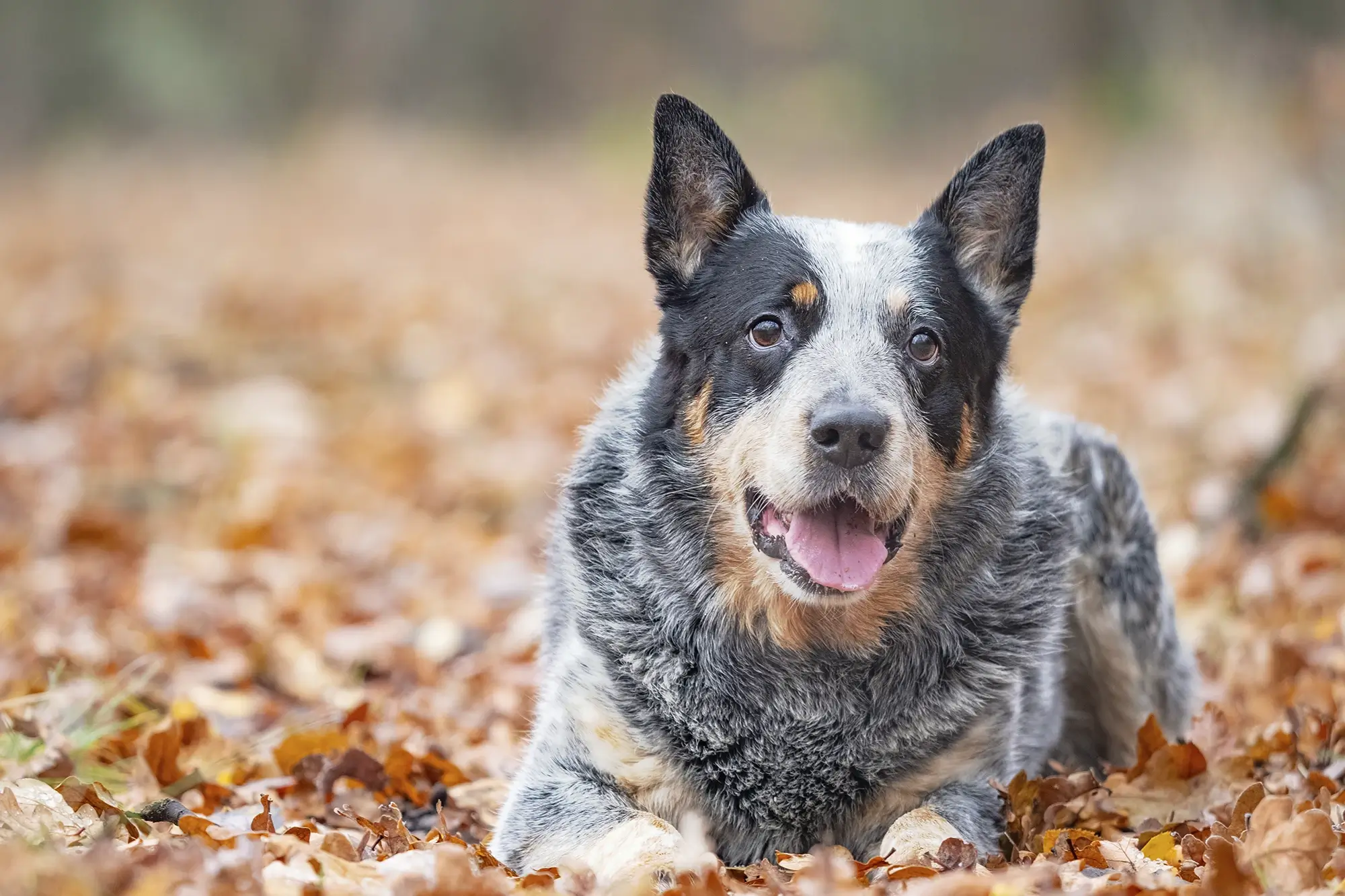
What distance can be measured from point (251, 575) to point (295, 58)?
597 inches

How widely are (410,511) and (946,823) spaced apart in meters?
5.07

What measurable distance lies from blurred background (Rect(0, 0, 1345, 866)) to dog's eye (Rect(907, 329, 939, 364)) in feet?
6.38

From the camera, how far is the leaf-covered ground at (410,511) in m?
3.28

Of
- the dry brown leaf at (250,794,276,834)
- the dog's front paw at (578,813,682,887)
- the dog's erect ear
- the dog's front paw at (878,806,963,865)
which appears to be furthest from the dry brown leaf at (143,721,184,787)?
the dog's erect ear

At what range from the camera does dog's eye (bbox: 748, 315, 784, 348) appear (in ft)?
12.1

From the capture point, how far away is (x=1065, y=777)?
3.88 m

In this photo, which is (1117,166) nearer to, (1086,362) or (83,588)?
(1086,362)

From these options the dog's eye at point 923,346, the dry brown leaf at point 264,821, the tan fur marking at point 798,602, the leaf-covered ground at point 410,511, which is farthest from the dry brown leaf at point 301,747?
the dog's eye at point 923,346

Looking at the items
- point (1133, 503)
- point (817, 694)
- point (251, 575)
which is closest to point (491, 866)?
point (817, 694)

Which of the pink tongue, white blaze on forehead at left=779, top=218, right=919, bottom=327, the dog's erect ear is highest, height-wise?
the dog's erect ear

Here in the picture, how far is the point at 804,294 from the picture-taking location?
12.2 feet

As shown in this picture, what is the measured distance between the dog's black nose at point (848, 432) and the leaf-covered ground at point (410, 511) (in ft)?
3.24

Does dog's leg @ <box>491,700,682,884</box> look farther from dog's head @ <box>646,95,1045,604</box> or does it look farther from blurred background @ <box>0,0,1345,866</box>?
blurred background @ <box>0,0,1345,866</box>

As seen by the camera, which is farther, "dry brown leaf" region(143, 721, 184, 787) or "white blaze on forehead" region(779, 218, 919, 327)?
"dry brown leaf" region(143, 721, 184, 787)
